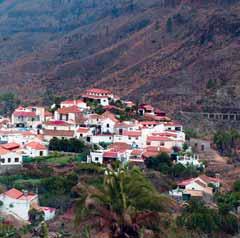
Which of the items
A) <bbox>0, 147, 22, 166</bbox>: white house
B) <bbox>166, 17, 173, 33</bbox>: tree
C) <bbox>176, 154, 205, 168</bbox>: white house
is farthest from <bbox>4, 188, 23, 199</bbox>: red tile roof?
<bbox>166, 17, 173, 33</bbox>: tree

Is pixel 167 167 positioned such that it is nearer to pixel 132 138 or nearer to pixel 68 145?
pixel 132 138

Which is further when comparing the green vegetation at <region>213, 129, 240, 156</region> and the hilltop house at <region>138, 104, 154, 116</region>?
the hilltop house at <region>138, 104, 154, 116</region>

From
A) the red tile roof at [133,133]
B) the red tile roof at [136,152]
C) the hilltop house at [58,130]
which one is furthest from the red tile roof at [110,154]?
the hilltop house at [58,130]

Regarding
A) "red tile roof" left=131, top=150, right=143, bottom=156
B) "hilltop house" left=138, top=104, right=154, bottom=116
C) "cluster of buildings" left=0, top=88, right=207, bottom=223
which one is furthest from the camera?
"hilltop house" left=138, top=104, right=154, bottom=116

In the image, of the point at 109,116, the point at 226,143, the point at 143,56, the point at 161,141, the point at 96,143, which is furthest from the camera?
the point at 143,56

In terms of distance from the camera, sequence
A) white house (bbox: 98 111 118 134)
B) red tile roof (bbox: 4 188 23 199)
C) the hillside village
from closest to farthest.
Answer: red tile roof (bbox: 4 188 23 199), the hillside village, white house (bbox: 98 111 118 134)

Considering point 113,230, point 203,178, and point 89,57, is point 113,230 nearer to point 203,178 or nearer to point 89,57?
point 203,178

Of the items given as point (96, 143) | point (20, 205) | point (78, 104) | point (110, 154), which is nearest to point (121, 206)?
point (20, 205)

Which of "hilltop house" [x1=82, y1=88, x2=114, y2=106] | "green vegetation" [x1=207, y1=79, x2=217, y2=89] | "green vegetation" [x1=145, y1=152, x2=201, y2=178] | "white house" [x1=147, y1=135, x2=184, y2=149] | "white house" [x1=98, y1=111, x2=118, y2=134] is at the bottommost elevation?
"green vegetation" [x1=145, y1=152, x2=201, y2=178]

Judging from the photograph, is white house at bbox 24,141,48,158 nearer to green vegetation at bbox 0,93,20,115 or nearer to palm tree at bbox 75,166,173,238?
green vegetation at bbox 0,93,20,115
